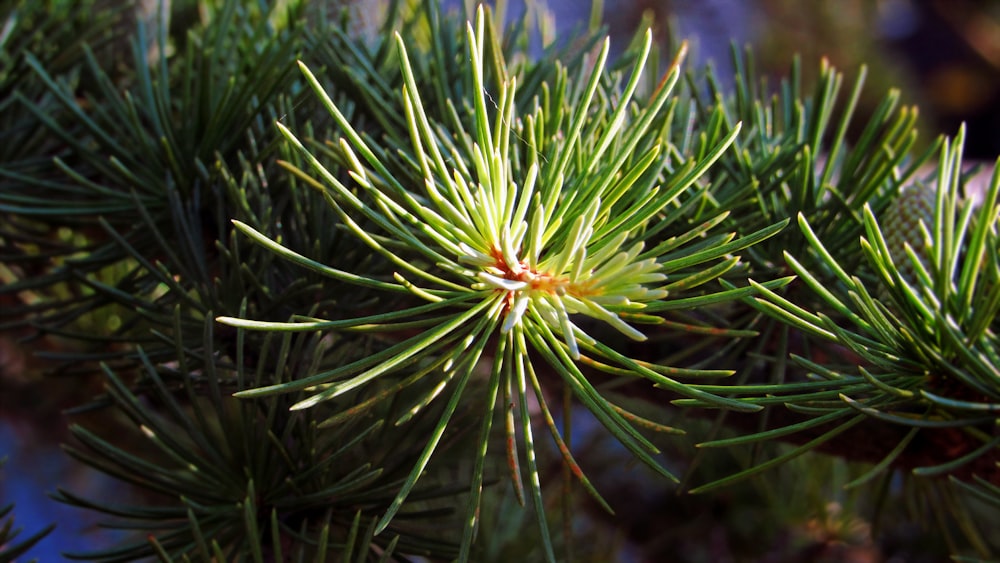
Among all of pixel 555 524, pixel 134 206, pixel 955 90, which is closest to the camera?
pixel 134 206

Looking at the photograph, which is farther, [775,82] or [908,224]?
[775,82]

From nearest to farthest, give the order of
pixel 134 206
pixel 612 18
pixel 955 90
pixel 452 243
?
1. pixel 452 243
2. pixel 134 206
3. pixel 612 18
4. pixel 955 90

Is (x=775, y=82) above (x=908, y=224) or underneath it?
above

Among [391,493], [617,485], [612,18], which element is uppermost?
[612,18]

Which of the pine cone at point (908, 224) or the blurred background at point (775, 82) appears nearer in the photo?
the pine cone at point (908, 224)

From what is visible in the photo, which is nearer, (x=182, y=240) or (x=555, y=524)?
(x=182, y=240)

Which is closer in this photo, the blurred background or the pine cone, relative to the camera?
the pine cone

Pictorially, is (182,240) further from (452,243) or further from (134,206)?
(452,243)

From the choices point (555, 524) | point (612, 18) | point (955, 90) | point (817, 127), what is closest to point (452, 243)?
point (817, 127)
